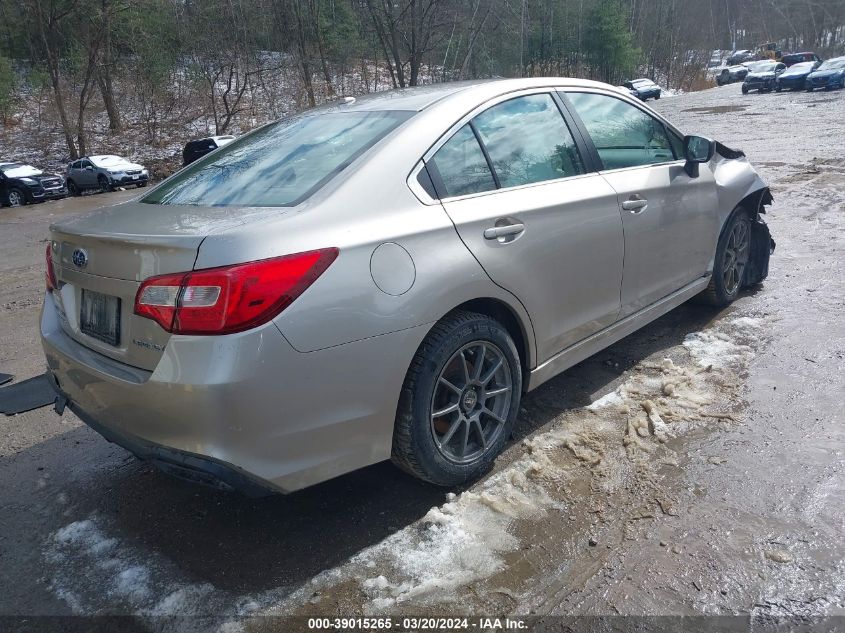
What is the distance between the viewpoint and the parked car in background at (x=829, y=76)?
115 feet

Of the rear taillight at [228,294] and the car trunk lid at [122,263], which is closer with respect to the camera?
the rear taillight at [228,294]

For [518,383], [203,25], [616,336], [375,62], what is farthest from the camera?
[375,62]

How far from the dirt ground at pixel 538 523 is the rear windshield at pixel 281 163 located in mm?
1354

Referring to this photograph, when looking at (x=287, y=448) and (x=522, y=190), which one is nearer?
(x=287, y=448)

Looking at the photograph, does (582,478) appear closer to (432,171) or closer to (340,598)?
(340,598)

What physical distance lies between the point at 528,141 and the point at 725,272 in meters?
2.33

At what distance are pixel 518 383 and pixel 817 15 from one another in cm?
8815

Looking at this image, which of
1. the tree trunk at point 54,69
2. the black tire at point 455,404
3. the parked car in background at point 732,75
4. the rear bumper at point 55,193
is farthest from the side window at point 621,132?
the parked car in background at point 732,75

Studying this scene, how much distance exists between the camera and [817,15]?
7312 cm

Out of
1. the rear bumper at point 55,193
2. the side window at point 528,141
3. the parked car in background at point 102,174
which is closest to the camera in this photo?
the side window at point 528,141

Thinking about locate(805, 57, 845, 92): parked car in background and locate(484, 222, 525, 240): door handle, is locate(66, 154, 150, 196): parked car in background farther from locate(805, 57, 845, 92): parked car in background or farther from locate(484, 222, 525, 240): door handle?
locate(805, 57, 845, 92): parked car in background

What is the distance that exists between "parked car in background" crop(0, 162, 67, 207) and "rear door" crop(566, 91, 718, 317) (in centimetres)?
2069

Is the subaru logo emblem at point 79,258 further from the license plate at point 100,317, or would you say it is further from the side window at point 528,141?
the side window at point 528,141

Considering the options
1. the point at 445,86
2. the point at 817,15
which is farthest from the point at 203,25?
the point at 817,15
